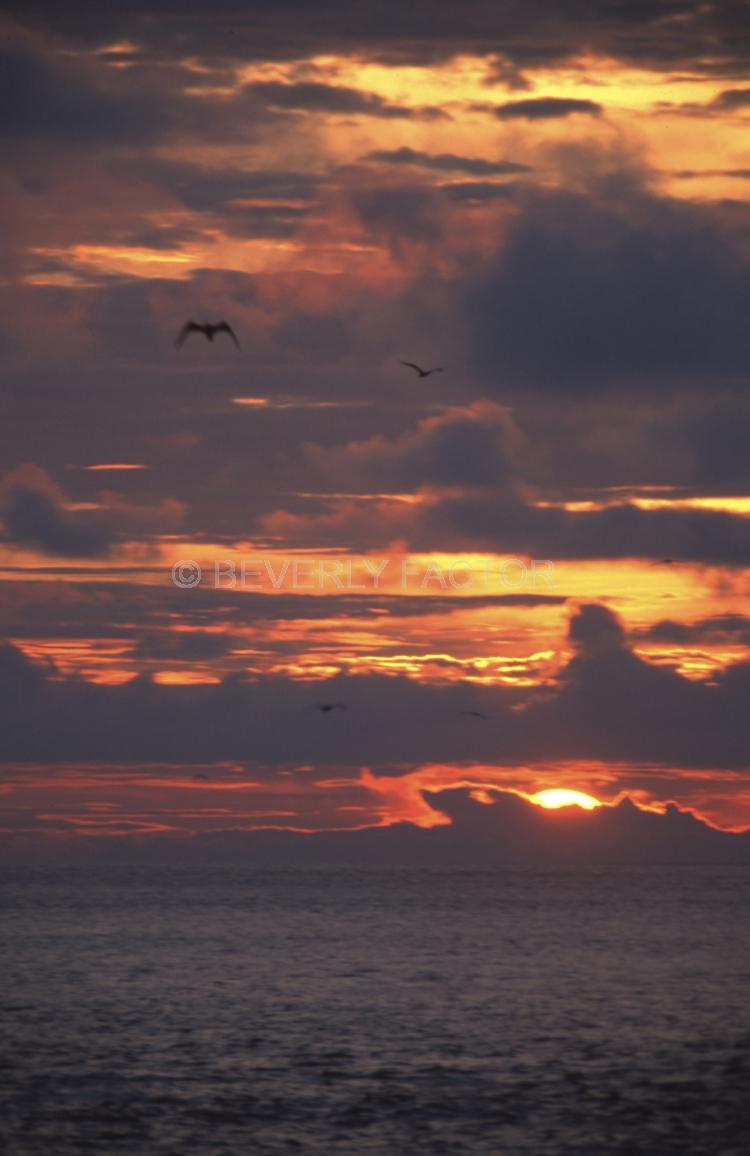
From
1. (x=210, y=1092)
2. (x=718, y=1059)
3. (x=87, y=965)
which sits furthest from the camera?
(x=87, y=965)

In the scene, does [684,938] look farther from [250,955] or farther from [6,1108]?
[6,1108]

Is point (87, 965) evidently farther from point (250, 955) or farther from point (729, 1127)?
point (729, 1127)

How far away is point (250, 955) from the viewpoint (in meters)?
144

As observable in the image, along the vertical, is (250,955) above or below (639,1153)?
below

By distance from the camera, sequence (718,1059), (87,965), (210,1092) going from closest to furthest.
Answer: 1. (210,1092)
2. (718,1059)
3. (87,965)

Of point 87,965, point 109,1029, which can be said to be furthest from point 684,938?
point 109,1029

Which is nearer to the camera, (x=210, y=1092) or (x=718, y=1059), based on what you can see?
(x=210, y=1092)

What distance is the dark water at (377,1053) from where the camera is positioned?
5409 cm

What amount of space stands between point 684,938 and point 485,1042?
9541 centimetres

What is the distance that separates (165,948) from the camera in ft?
502

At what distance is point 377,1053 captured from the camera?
245 ft

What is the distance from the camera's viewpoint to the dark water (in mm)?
54094

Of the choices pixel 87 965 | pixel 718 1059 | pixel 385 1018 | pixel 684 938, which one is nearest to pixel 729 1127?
pixel 718 1059

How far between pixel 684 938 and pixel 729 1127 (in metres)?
117
